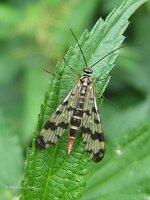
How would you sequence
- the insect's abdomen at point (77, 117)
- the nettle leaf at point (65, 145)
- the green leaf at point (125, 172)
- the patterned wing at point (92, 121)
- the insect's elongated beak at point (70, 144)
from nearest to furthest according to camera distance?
the nettle leaf at point (65, 145)
the insect's elongated beak at point (70, 144)
the insect's abdomen at point (77, 117)
the green leaf at point (125, 172)
the patterned wing at point (92, 121)

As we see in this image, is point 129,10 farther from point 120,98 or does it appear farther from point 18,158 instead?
point 120,98

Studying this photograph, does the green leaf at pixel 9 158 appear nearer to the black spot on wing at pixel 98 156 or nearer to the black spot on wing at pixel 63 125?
the black spot on wing at pixel 63 125

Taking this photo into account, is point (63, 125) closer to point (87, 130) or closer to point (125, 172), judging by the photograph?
point (87, 130)

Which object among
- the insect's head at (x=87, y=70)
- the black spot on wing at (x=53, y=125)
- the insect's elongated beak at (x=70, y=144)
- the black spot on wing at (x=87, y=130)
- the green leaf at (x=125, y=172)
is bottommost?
the green leaf at (x=125, y=172)

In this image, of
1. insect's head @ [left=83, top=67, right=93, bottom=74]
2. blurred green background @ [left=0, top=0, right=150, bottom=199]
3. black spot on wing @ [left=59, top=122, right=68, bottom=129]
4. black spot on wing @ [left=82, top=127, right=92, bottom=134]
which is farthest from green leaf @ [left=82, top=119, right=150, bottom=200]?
blurred green background @ [left=0, top=0, right=150, bottom=199]

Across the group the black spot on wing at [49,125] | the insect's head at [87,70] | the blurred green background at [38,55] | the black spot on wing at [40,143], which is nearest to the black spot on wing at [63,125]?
the black spot on wing at [49,125]

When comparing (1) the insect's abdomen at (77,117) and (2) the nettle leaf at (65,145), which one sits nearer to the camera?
(2) the nettle leaf at (65,145)
